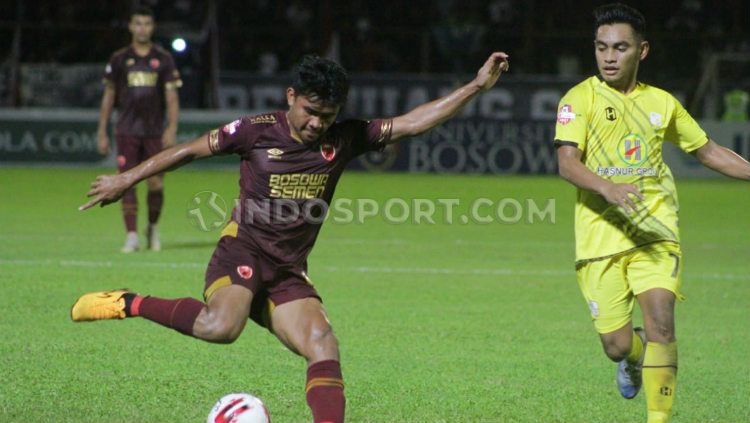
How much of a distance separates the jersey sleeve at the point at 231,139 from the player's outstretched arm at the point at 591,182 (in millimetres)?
1496

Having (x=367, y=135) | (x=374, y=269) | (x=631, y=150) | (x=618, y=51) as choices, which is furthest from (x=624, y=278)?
(x=374, y=269)

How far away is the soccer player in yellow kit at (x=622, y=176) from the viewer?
572 centimetres

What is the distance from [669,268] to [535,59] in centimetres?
2090

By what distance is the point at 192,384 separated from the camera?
662 cm

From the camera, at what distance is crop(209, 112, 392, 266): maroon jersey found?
18.5 ft

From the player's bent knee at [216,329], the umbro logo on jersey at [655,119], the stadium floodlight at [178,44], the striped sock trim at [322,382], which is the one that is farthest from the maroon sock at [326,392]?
the stadium floodlight at [178,44]

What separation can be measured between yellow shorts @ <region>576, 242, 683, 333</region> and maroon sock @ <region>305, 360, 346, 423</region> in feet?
4.56

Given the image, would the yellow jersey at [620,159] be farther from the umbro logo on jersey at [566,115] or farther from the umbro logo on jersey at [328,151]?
the umbro logo on jersey at [328,151]

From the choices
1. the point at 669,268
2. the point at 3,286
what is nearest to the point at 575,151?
the point at 669,268

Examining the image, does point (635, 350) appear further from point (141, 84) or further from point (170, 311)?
point (141, 84)

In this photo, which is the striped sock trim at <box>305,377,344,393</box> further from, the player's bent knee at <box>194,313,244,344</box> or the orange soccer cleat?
the orange soccer cleat

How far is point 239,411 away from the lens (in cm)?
509

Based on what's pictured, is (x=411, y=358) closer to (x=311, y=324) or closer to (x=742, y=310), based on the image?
(x=311, y=324)

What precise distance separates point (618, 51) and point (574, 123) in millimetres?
415
